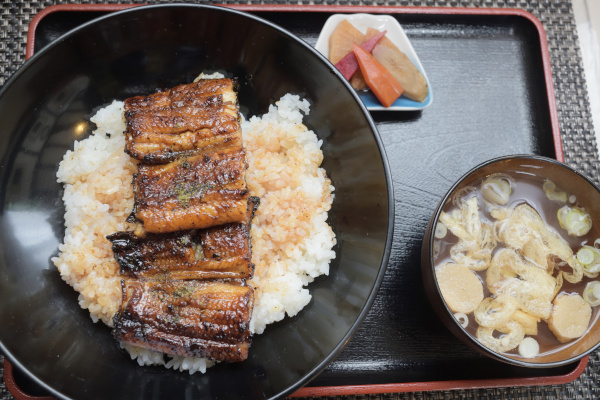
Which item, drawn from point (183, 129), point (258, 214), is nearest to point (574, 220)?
point (258, 214)

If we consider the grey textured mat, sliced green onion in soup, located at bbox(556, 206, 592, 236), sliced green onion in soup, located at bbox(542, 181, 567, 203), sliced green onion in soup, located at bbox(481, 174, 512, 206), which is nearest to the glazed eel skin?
the grey textured mat

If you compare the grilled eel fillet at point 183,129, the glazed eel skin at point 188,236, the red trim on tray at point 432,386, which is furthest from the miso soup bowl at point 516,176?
the grilled eel fillet at point 183,129

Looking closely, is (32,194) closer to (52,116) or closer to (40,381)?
(52,116)

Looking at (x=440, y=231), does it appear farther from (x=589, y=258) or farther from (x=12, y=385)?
(x=12, y=385)

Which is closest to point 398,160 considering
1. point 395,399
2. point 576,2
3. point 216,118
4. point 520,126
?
point 520,126

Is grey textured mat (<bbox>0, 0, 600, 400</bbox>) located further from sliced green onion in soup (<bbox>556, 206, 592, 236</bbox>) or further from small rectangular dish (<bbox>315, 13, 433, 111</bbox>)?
sliced green onion in soup (<bbox>556, 206, 592, 236</bbox>)

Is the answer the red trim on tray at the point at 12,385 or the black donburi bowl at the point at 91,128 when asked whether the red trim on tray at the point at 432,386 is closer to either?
the black donburi bowl at the point at 91,128
